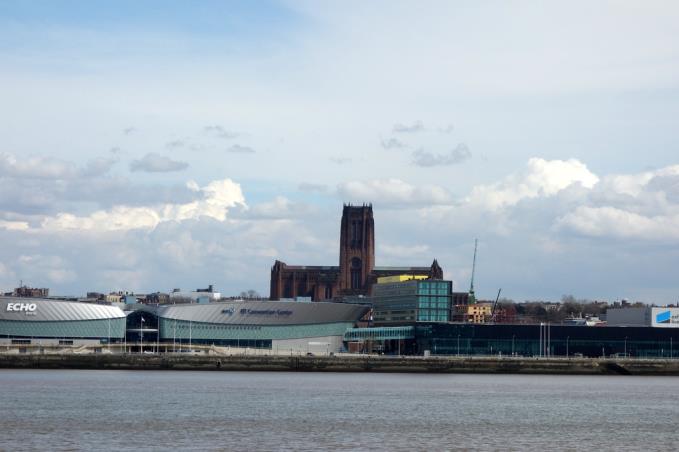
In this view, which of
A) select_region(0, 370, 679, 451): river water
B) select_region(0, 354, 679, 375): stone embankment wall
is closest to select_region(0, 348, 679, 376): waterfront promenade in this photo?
select_region(0, 354, 679, 375): stone embankment wall

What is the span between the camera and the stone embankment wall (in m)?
153

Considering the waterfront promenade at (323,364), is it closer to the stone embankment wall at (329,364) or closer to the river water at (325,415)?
the stone embankment wall at (329,364)

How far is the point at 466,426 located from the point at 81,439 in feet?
78.0

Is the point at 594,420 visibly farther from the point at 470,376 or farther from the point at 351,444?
the point at 470,376

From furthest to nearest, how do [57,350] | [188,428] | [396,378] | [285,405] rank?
[57,350], [396,378], [285,405], [188,428]

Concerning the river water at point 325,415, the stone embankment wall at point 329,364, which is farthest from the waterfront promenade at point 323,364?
the river water at point 325,415

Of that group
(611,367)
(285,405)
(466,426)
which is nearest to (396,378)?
(611,367)

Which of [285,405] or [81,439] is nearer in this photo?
[81,439]

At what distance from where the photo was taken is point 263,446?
6009 centimetres

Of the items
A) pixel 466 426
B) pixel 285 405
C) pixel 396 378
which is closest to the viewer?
pixel 466 426

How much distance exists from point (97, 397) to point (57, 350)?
4184 inches

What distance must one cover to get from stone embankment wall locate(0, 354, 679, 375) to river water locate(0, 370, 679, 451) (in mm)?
25345

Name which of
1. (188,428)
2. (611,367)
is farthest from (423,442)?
(611,367)

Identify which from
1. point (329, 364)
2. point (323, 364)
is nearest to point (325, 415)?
point (329, 364)
